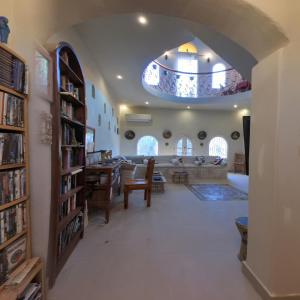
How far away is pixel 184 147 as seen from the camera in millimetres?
9406

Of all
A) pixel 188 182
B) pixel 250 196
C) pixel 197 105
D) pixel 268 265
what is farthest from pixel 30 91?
pixel 197 105

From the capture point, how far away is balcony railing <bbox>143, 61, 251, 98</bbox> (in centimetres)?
781

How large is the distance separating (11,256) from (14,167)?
571 mm

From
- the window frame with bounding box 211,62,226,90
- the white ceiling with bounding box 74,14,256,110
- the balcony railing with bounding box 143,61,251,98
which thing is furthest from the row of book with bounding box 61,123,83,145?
the window frame with bounding box 211,62,226,90

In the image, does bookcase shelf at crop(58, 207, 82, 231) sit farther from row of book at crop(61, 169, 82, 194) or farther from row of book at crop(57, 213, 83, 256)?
row of book at crop(61, 169, 82, 194)

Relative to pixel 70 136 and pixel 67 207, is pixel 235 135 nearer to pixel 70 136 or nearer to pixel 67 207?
pixel 70 136

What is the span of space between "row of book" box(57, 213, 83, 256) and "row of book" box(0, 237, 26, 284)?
0.53 meters

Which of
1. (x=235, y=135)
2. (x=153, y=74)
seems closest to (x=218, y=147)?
(x=235, y=135)

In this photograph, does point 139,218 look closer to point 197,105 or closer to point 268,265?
point 268,265

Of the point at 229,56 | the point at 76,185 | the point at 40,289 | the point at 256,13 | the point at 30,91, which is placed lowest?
the point at 40,289

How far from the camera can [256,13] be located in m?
1.43

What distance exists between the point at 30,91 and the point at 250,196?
2.07 meters

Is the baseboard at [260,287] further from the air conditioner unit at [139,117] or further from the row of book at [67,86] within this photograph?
the air conditioner unit at [139,117]

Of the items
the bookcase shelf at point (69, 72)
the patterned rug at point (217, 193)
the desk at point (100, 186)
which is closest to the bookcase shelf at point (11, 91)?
the bookcase shelf at point (69, 72)
